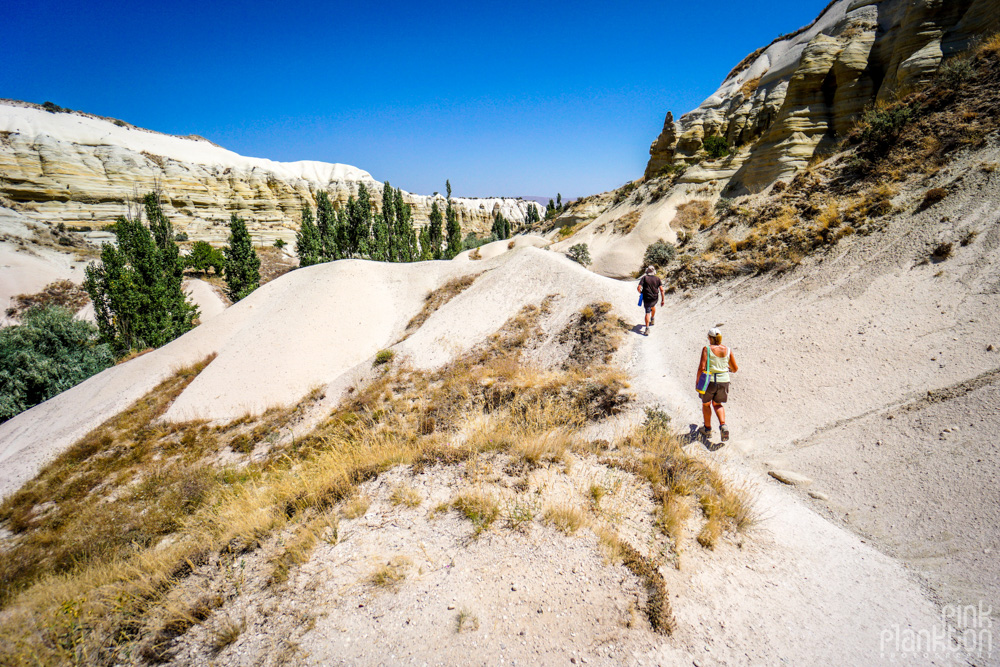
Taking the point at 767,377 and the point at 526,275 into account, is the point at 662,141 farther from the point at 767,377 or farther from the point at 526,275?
the point at 767,377

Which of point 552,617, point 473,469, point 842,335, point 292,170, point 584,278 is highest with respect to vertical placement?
point 292,170

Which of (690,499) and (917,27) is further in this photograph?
(917,27)

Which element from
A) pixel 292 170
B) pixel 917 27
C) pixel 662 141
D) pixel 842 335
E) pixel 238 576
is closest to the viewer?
pixel 238 576

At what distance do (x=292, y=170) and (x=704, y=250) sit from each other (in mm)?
106052

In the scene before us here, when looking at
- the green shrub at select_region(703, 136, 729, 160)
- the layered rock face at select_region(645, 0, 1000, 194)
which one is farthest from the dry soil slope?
the green shrub at select_region(703, 136, 729, 160)

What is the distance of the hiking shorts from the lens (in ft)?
21.1

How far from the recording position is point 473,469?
5148 mm

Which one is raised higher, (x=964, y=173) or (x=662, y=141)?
(x=662, y=141)

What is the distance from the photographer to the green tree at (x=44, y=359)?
59.5ft

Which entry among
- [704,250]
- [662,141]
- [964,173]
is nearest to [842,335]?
[964,173]

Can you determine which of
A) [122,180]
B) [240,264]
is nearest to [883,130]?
[240,264]

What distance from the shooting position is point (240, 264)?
1384 inches

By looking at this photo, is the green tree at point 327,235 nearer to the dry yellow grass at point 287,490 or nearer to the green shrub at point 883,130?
the dry yellow grass at point 287,490

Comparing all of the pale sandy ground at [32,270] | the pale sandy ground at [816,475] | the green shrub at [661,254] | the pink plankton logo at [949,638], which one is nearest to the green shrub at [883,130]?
the pale sandy ground at [816,475]
